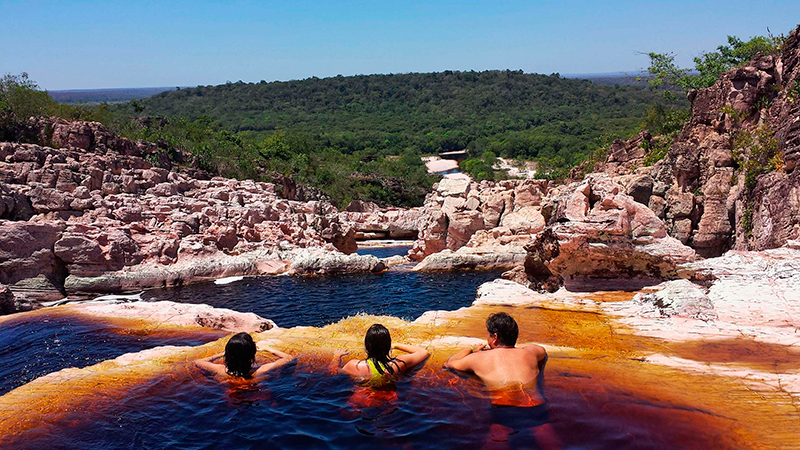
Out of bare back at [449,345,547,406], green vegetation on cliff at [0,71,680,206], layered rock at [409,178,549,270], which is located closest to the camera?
bare back at [449,345,547,406]

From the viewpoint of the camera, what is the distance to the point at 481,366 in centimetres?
656

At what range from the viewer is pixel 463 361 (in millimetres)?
6848

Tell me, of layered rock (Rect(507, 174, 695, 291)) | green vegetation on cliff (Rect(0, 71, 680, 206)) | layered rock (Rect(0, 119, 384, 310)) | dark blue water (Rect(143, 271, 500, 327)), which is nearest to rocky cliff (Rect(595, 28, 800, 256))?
layered rock (Rect(507, 174, 695, 291))

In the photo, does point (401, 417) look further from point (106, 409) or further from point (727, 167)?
Result: point (727, 167)

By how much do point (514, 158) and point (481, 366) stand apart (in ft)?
283

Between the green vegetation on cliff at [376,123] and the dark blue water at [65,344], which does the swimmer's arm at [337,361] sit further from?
the green vegetation on cliff at [376,123]

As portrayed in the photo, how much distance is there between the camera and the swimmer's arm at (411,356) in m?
7.10

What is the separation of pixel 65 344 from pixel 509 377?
31.8ft

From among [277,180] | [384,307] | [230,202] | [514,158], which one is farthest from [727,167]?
[514,158]

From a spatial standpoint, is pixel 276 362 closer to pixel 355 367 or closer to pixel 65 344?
pixel 355 367

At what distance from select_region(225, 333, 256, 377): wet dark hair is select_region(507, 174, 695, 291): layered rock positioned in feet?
24.8

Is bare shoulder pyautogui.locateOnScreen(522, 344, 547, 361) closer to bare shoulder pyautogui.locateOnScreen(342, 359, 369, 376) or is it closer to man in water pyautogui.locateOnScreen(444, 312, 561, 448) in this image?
man in water pyautogui.locateOnScreen(444, 312, 561, 448)

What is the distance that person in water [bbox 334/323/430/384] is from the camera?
6.68 metres

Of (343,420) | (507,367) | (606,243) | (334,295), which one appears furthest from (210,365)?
(334,295)
